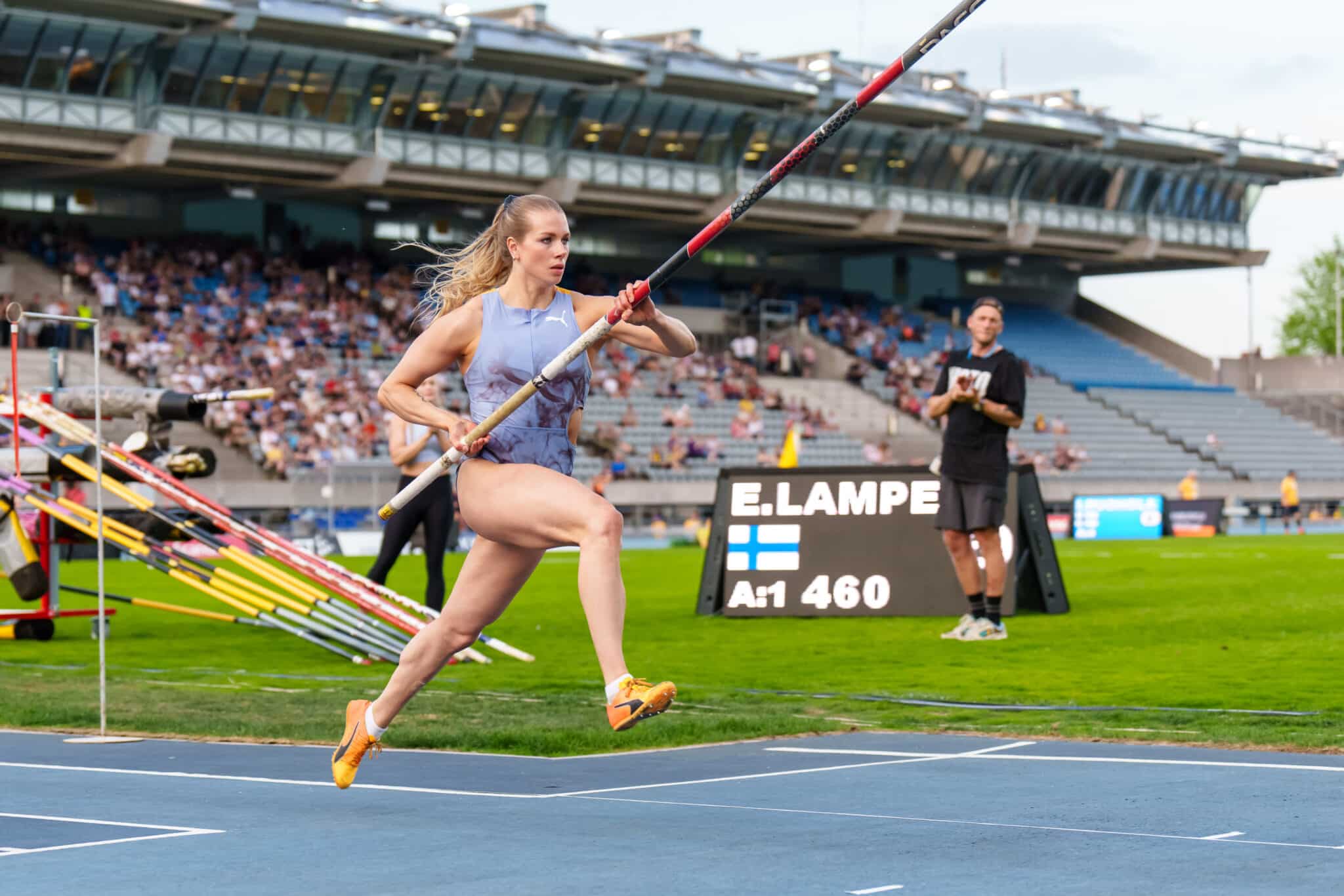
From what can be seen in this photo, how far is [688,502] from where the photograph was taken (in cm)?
4325

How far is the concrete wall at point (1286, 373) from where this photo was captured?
70.7m

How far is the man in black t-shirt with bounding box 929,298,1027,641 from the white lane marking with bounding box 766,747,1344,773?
4.89m

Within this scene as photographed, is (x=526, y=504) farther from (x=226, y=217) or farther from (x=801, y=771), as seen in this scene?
(x=226, y=217)

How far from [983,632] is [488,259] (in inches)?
301

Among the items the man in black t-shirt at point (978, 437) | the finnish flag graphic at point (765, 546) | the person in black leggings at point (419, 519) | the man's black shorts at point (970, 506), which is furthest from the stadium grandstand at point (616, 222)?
the man's black shorts at point (970, 506)

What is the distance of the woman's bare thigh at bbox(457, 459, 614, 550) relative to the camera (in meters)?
6.00

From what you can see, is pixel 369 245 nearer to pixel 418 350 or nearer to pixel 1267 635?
pixel 1267 635

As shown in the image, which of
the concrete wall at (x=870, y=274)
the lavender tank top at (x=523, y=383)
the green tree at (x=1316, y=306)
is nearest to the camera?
the lavender tank top at (x=523, y=383)

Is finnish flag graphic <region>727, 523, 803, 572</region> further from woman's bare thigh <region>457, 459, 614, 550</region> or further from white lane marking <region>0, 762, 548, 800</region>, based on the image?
woman's bare thigh <region>457, 459, 614, 550</region>

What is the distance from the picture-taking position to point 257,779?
288 inches

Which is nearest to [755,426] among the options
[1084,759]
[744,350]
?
[744,350]

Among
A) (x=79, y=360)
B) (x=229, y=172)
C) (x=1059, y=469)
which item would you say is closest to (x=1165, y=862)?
(x=79, y=360)

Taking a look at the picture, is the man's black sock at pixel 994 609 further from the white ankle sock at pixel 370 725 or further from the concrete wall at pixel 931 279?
the concrete wall at pixel 931 279

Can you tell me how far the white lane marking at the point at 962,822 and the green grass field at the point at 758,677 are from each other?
159 centimetres
